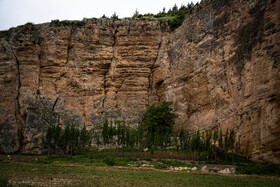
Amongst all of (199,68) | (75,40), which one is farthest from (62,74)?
(199,68)

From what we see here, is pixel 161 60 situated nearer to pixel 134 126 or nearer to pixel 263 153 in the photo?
pixel 134 126

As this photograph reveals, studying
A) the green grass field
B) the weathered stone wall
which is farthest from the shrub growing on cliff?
the green grass field

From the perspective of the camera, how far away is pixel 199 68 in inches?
1700

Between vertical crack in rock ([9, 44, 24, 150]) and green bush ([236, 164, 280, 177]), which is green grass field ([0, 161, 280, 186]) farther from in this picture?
vertical crack in rock ([9, 44, 24, 150])

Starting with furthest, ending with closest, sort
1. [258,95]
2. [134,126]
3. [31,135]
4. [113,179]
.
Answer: [134,126]
[31,135]
[258,95]
[113,179]

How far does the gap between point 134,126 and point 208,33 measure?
67.5 ft

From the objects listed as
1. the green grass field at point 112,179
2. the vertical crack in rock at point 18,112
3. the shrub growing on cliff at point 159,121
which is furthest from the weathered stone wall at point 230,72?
the vertical crack in rock at point 18,112

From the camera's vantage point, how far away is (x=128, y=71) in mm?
53594

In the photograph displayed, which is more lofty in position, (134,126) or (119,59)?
(119,59)

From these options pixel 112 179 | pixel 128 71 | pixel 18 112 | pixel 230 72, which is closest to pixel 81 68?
pixel 128 71

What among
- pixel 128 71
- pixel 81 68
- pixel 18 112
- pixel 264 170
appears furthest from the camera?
pixel 128 71

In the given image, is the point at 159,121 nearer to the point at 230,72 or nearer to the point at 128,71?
the point at 128,71

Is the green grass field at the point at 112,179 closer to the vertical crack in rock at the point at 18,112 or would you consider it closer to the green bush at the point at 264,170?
the green bush at the point at 264,170

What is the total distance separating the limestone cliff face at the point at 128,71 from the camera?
36.6 metres
